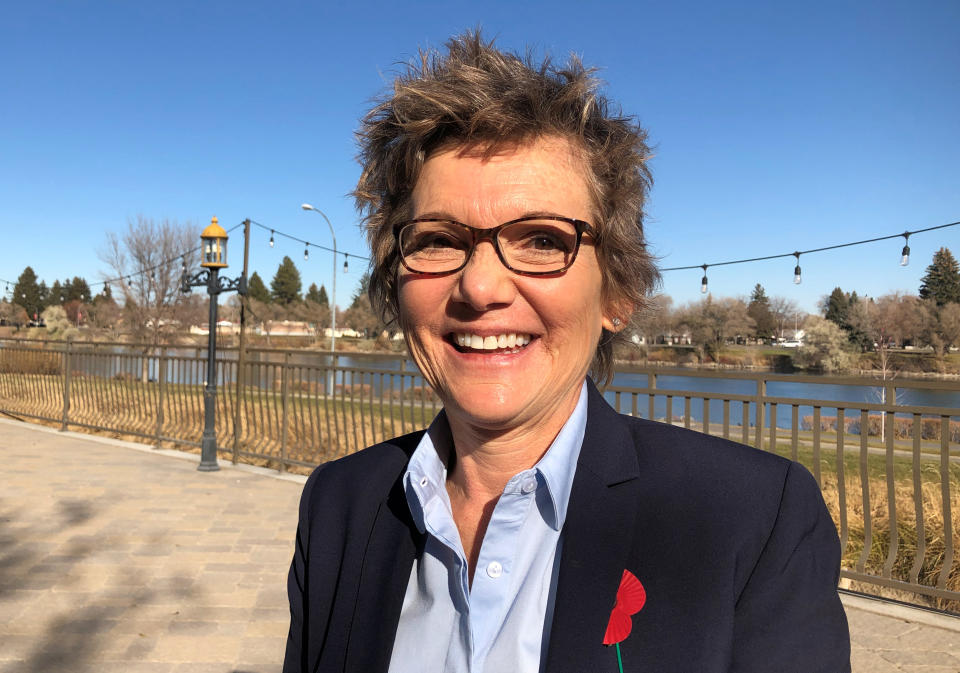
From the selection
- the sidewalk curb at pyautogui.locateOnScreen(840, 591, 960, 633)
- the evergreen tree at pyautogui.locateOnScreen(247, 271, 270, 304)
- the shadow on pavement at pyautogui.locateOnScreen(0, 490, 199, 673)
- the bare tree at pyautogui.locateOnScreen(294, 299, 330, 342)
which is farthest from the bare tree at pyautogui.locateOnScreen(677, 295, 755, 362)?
the evergreen tree at pyautogui.locateOnScreen(247, 271, 270, 304)

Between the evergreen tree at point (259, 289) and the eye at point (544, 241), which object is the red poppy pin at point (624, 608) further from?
the evergreen tree at point (259, 289)

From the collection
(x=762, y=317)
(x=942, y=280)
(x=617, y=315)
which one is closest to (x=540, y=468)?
(x=617, y=315)

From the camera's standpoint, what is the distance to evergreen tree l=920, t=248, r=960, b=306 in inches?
373

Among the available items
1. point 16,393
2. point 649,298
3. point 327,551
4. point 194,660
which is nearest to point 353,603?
point 327,551

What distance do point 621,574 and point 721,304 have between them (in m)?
19.5

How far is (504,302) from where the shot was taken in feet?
3.73

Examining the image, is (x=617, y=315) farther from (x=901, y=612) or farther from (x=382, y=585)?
(x=901, y=612)

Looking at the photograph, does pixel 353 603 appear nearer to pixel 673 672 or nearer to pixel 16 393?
pixel 673 672

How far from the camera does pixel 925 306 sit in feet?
27.6

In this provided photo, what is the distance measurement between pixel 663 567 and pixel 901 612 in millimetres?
3870

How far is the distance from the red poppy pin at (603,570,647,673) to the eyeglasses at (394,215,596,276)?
1.81ft

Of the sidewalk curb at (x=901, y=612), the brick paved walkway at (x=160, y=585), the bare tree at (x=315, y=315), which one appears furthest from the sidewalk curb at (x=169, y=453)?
the bare tree at (x=315, y=315)

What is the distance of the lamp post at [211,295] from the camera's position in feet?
26.3

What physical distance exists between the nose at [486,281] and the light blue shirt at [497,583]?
1.06ft
